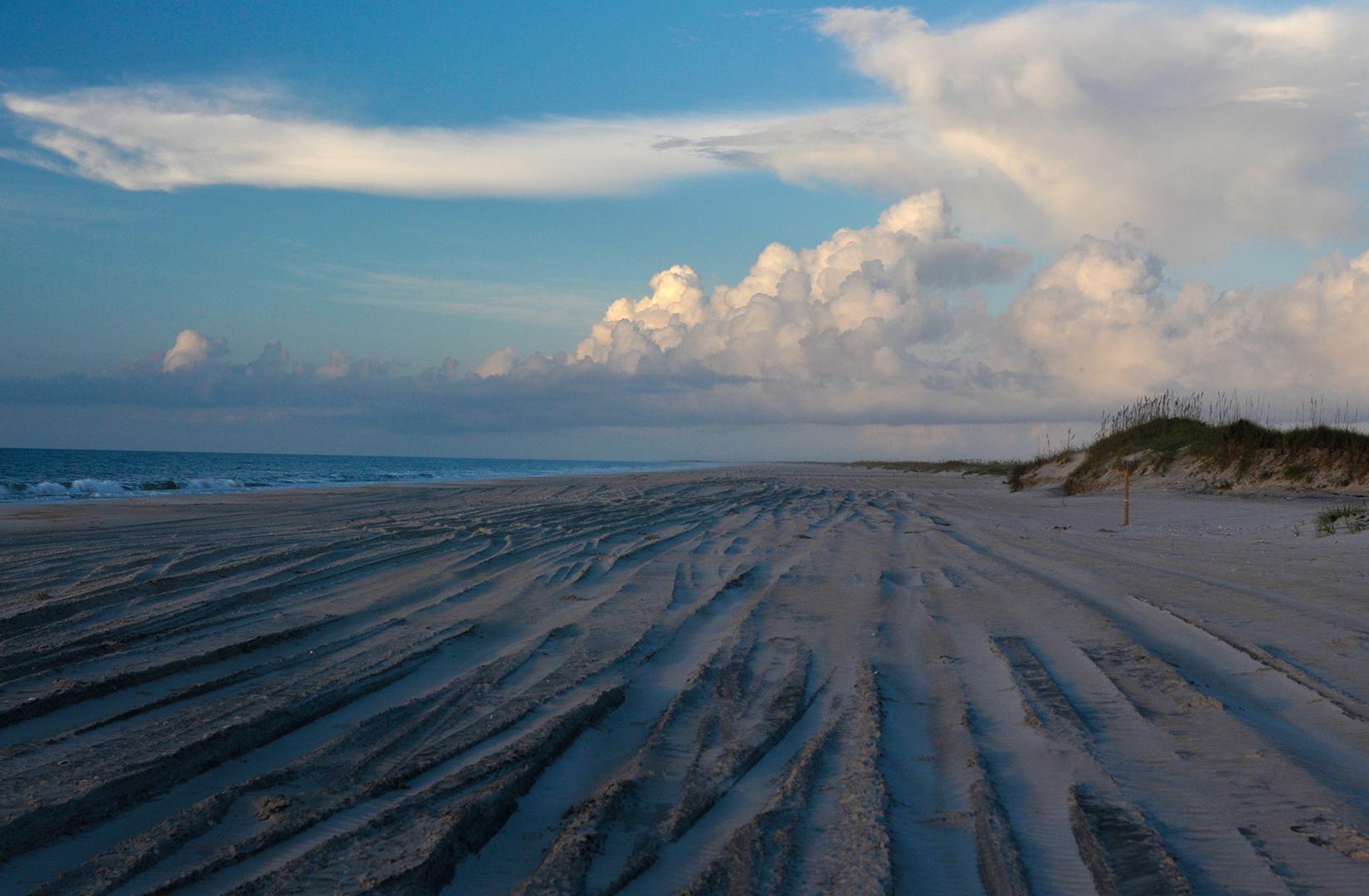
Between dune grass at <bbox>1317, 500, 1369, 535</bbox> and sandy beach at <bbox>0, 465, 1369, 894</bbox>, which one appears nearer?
sandy beach at <bbox>0, 465, 1369, 894</bbox>

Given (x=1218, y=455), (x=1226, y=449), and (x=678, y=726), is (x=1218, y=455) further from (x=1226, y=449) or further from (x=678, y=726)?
(x=678, y=726)

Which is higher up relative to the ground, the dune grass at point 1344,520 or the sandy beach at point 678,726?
the dune grass at point 1344,520

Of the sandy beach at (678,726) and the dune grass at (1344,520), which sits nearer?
the sandy beach at (678,726)

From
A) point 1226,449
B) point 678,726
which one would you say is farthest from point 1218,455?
point 678,726

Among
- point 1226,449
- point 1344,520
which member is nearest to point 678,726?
point 1344,520

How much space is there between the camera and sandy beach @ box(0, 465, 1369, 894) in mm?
2922

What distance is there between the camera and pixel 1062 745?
397 centimetres

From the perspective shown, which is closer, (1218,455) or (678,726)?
(678,726)

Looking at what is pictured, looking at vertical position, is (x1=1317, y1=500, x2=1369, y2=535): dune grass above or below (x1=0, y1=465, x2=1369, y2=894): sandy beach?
above

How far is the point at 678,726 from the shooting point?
4320 mm

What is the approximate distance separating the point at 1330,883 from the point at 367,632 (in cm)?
523

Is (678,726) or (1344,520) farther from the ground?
(1344,520)

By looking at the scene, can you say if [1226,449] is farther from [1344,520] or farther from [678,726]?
[678,726]

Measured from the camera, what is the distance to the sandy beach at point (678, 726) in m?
2.92
